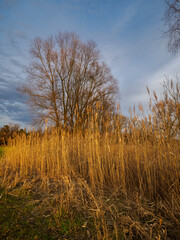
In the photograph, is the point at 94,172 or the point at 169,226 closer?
the point at 169,226

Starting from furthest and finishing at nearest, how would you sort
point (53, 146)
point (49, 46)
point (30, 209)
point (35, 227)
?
1. point (49, 46)
2. point (53, 146)
3. point (30, 209)
4. point (35, 227)

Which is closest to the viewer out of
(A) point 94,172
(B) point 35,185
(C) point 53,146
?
(A) point 94,172

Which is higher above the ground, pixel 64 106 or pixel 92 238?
pixel 64 106

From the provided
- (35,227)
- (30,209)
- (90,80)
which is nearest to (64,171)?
(30,209)

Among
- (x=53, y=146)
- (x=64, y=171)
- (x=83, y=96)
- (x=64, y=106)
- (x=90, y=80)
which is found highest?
(x=90, y=80)

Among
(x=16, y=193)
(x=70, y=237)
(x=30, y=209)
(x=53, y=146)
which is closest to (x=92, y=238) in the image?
(x=70, y=237)

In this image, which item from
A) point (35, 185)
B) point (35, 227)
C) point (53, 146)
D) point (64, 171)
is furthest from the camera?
point (53, 146)

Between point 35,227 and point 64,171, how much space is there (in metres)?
1.71

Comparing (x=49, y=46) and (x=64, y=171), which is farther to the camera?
(x=49, y=46)

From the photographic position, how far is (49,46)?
38.1 ft

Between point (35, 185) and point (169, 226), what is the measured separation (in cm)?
224

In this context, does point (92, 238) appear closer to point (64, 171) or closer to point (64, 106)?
point (64, 171)

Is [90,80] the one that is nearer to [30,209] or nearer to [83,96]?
[83,96]

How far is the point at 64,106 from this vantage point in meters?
11.9
